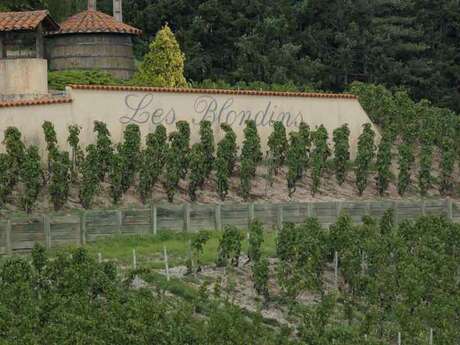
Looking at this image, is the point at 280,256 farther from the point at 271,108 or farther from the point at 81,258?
the point at 271,108

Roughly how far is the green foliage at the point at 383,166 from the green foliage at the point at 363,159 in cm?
28

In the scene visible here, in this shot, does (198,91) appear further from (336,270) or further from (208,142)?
(336,270)

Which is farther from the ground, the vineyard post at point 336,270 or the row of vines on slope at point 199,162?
the row of vines on slope at point 199,162

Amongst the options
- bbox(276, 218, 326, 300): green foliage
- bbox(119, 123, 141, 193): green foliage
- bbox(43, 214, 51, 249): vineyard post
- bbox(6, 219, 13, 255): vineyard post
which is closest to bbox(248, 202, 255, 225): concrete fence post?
bbox(276, 218, 326, 300): green foliage

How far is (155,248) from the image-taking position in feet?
102

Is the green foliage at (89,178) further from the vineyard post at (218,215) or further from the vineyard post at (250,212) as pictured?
the vineyard post at (250,212)

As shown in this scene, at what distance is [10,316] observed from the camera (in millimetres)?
23109

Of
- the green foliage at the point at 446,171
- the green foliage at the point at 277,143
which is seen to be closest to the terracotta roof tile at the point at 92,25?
the green foliage at the point at 277,143

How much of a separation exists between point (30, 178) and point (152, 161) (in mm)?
3990

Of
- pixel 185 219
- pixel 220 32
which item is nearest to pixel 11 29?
pixel 185 219

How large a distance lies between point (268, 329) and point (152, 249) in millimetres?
5651

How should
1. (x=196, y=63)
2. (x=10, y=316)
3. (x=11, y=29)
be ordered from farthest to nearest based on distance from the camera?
1. (x=196, y=63)
2. (x=11, y=29)
3. (x=10, y=316)

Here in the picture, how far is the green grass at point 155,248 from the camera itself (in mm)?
29750

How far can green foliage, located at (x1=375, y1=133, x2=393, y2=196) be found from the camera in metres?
40.1
